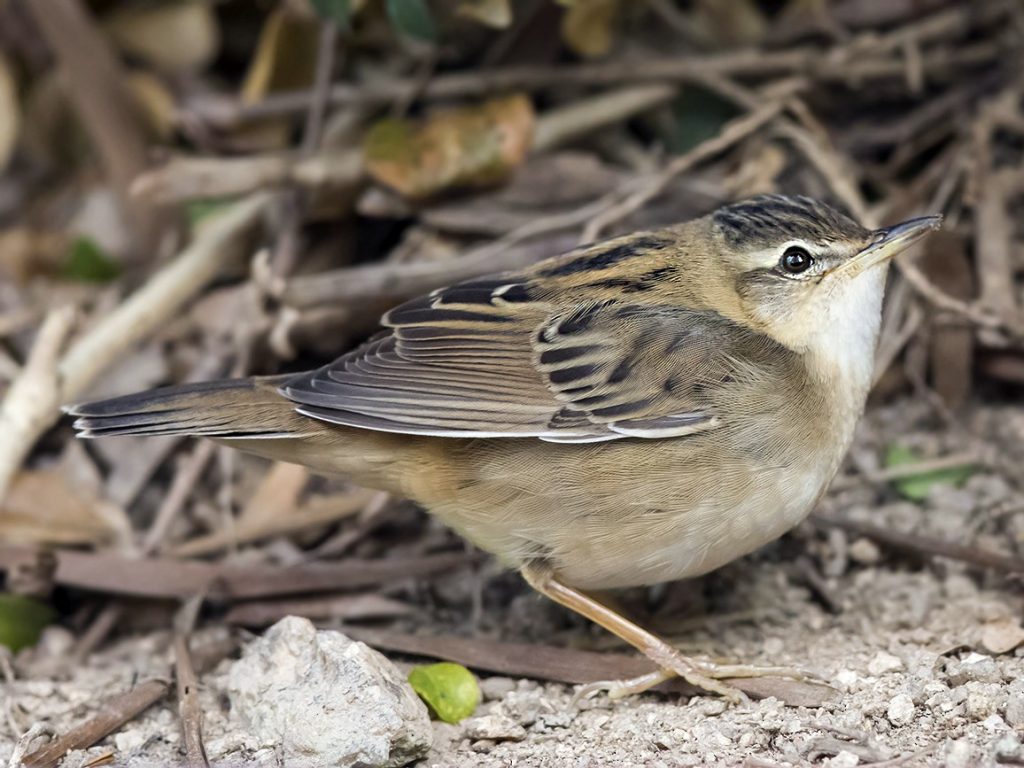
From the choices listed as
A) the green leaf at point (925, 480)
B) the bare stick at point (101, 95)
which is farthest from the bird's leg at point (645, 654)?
the bare stick at point (101, 95)

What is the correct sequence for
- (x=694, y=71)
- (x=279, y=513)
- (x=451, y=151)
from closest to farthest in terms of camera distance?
(x=279, y=513)
(x=451, y=151)
(x=694, y=71)

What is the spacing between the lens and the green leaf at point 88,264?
6.42 metres

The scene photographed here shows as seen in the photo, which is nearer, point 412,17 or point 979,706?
point 979,706

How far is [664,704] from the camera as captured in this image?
4367mm

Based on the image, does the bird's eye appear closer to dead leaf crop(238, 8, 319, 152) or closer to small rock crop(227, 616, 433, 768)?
small rock crop(227, 616, 433, 768)

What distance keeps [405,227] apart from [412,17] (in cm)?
131

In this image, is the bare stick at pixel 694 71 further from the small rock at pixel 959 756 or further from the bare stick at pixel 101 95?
the small rock at pixel 959 756

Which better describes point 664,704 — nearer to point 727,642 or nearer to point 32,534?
point 727,642

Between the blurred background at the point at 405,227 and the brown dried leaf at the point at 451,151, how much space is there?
18 mm

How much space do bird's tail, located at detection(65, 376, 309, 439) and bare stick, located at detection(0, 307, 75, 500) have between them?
30.8 inches

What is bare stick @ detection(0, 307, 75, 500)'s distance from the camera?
5.12 metres

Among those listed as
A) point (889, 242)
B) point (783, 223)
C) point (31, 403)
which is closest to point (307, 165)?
point (31, 403)

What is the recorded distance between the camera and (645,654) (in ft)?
14.6

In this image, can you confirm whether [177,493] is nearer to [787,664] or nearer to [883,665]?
[787,664]
